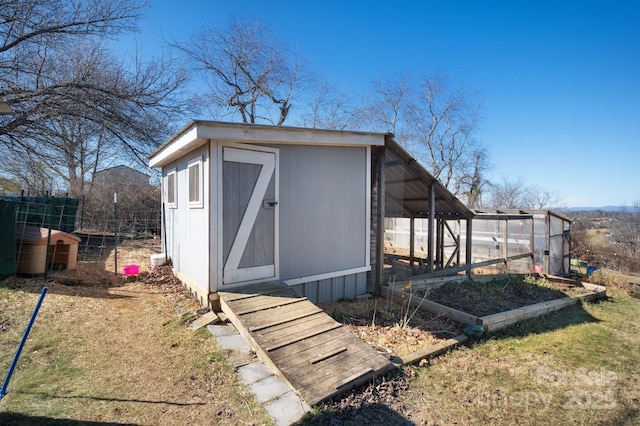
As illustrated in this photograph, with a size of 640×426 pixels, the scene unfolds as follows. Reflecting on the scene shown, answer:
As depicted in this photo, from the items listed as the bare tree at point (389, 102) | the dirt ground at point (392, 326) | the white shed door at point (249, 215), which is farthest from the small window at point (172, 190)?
the bare tree at point (389, 102)

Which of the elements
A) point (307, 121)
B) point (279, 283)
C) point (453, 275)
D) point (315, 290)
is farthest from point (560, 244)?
point (307, 121)

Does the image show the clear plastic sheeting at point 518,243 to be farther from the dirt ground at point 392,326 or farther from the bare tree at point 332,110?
the bare tree at point 332,110

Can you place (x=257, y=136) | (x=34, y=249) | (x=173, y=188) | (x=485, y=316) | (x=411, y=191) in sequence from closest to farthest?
1. (x=257, y=136)
2. (x=485, y=316)
3. (x=34, y=249)
4. (x=173, y=188)
5. (x=411, y=191)

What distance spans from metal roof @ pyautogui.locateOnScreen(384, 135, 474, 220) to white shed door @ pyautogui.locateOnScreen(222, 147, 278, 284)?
248cm

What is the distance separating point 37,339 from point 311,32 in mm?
14410

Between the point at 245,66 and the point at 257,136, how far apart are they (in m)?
16.1

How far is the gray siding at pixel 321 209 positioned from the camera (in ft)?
15.1

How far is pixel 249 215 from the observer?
13.8ft

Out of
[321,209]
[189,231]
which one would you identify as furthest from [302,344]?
[189,231]

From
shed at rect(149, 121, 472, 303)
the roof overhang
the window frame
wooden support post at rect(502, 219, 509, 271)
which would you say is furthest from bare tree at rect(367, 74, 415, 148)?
the window frame

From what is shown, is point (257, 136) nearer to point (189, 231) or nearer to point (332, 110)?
point (189, 231)

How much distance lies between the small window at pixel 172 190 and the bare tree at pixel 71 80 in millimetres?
4102

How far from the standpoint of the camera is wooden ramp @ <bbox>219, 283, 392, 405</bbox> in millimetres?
2578

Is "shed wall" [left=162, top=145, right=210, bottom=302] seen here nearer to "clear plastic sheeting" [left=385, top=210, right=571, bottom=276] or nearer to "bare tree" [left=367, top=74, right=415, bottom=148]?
"clear plastic sheeting" [left=385, top=210, right=571, bottom=276]
